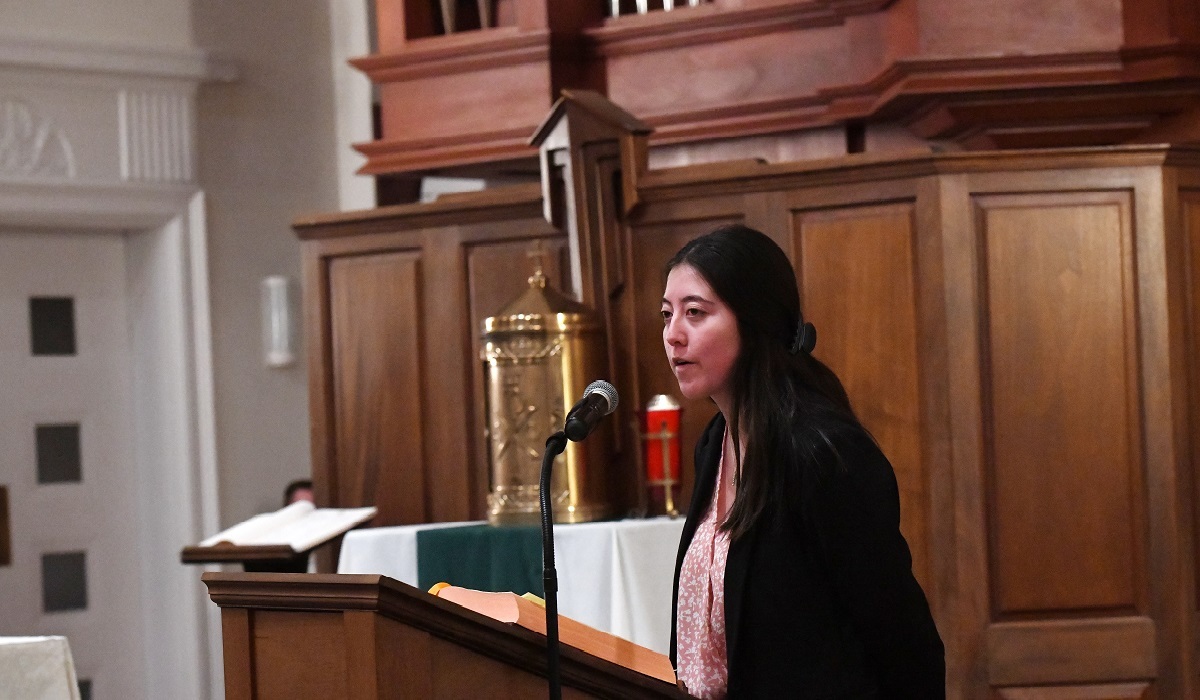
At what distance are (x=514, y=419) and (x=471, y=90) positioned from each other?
1872 mm

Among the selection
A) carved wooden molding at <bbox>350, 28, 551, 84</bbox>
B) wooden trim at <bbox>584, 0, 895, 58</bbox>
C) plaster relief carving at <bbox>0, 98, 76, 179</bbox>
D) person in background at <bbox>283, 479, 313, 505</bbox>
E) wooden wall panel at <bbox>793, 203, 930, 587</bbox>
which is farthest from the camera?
person in background at <bbox>283, 479, 313, 505</bbox>

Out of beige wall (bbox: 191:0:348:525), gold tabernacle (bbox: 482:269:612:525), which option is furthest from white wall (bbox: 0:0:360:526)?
gold tabernacle (bbox: 482:269:612:525)

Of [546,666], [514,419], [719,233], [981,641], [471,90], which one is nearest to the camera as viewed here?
[546,666]

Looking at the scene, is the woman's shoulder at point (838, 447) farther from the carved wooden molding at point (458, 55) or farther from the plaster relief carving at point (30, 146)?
the plaster relief carving at point (30, 146)

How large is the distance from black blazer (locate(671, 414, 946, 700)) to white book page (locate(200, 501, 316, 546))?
9.11 feet

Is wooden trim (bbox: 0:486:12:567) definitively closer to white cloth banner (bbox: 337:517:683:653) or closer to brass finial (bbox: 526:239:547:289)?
brass finial (bbox: 526:239:547:289)

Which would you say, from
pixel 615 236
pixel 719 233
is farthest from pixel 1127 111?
pixel 719 233

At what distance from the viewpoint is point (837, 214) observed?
15.0 ft

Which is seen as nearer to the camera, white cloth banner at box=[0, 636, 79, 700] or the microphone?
the microphone

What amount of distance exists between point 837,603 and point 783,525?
0.15 m

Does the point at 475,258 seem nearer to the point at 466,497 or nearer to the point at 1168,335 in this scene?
the point at 466,497

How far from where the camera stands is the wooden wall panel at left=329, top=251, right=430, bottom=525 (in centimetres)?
529

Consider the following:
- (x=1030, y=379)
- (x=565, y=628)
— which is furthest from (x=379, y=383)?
(x=565, y=628)

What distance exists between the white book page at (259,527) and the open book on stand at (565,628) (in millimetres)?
2340
